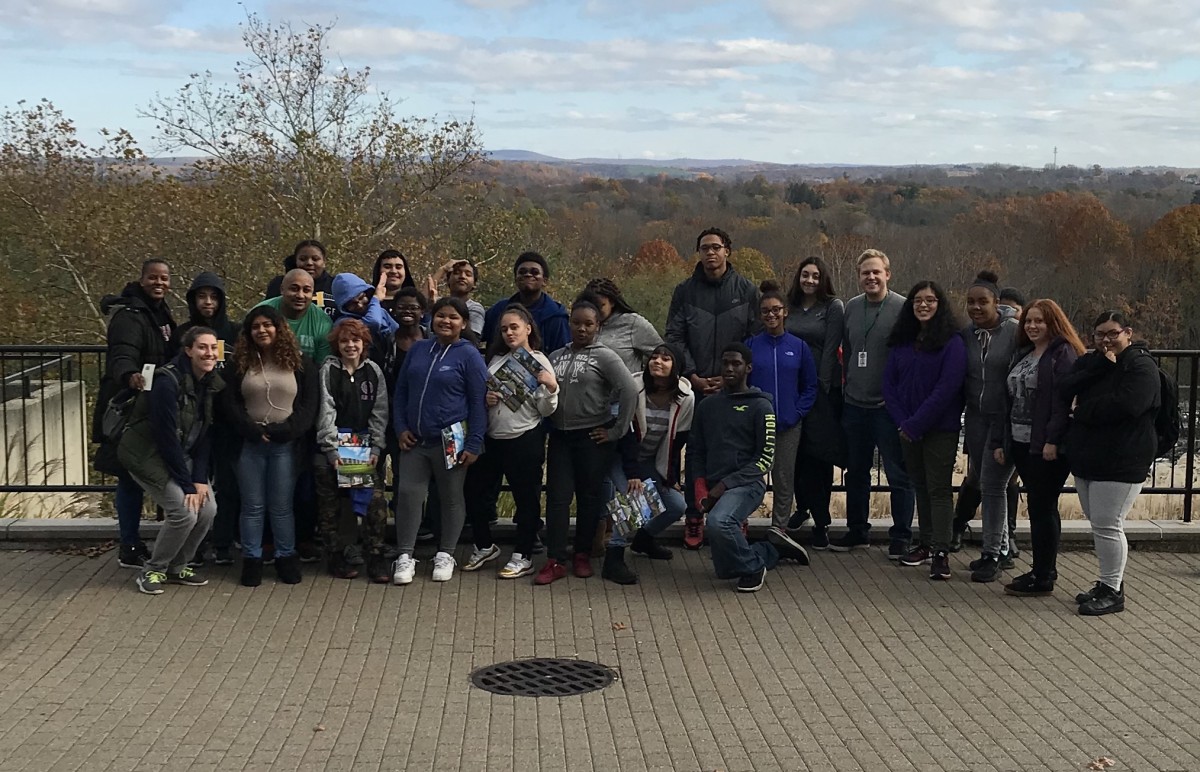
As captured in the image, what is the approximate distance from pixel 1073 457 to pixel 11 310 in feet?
75.0

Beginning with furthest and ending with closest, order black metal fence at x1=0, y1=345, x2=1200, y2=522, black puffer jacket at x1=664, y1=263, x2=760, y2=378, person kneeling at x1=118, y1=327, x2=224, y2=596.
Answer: black metal fence at x1=0, y1=345, x2=1200, y2=522
black puffer jacket at x1=664, y1=263, x2=760, y2=378
person kneeling at x1=118, y1=327, x2=224, y2=596

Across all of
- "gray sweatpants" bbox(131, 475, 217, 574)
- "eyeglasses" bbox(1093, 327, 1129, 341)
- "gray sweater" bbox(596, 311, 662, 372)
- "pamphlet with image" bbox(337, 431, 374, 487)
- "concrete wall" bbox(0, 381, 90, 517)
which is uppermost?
"eyeglasses" bbox(1093, 327, 1129, 341)

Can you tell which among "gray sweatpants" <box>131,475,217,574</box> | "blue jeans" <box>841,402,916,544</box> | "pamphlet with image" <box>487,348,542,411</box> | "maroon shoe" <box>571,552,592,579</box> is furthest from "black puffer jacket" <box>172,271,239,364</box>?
Answer: "blue jeans" <box>841,402,916,544</box>

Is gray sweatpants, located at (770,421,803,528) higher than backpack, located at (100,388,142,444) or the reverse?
the reverse

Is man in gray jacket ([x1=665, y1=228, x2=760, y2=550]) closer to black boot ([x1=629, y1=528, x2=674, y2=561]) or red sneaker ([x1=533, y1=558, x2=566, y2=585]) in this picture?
black boot ([x1=629, y1=528, x2=674, y2=561])

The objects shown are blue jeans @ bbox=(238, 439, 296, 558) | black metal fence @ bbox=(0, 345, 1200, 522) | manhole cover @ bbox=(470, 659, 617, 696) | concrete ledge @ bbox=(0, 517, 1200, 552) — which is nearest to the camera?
manhole cover @ bbox=(470, 659, 617, 696)

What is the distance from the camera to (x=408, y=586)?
7707 mm

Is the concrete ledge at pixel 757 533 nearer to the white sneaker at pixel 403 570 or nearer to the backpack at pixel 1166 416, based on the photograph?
the white sneaker at pixel 403 570

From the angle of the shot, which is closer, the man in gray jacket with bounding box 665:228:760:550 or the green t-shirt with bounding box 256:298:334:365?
the green t-shirt with bounding box 256:298:334:365

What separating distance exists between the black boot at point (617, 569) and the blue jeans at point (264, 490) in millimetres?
2027

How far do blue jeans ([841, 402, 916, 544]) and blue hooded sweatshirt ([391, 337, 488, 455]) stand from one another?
8.39ft

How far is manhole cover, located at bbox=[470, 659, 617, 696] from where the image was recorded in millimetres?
6027

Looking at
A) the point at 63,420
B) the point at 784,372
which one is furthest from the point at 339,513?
the point at 63,420

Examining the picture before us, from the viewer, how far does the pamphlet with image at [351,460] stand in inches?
303
